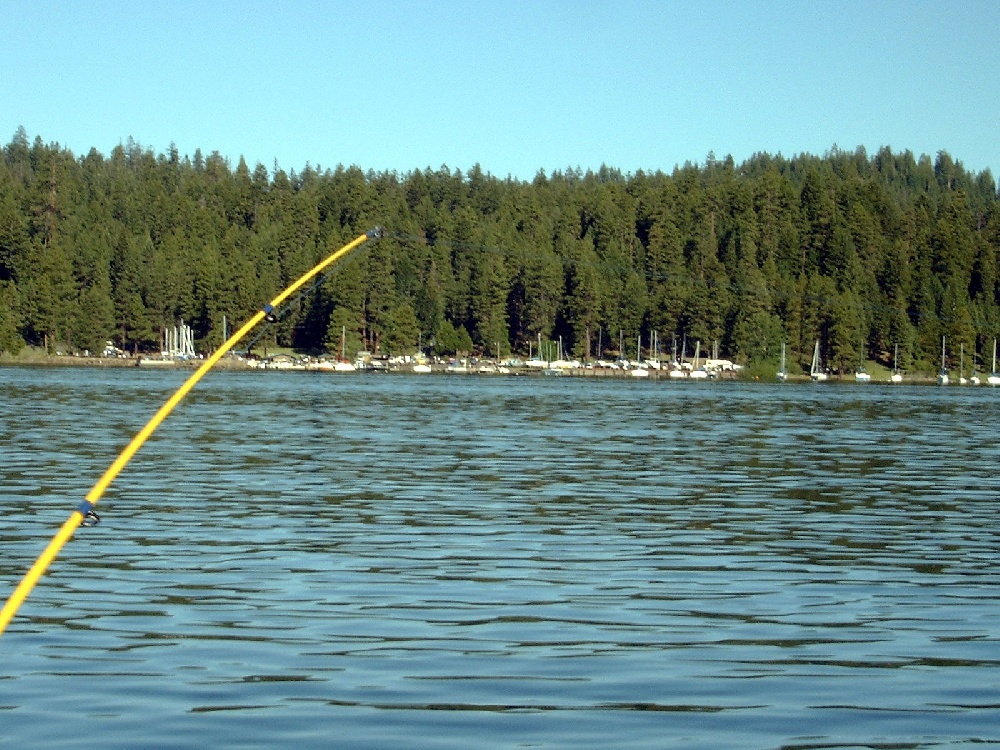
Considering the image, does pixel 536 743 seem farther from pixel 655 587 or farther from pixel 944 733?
pixel 655 587

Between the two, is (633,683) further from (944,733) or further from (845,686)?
(944,733)

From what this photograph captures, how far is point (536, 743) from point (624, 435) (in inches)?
1771

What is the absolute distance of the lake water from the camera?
13.7m

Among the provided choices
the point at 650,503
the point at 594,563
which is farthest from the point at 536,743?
the point at 650,503

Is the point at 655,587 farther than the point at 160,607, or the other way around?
the point at 655,587

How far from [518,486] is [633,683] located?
20063 mm

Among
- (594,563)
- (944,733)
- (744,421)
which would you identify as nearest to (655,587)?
(594,563)

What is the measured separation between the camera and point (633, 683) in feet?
49.2

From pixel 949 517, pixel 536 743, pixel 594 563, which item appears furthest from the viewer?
pixel 949 517

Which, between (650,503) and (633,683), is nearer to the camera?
(633,683)

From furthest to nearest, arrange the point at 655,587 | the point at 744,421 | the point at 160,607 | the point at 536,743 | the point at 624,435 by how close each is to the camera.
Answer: the point at 744,421 < the point at 624,435 < the point at 655,587 < the point at 160,607 < the point at 536,743

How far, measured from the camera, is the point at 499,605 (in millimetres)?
18984

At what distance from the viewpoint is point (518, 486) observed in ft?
Answer: 115

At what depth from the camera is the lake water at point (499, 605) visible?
1368 centimetres
